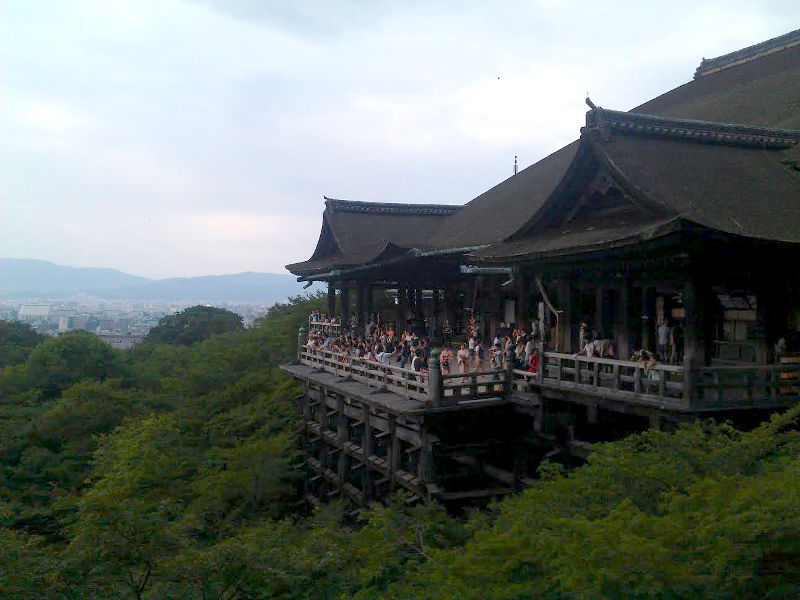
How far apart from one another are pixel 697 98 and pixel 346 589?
20.3m

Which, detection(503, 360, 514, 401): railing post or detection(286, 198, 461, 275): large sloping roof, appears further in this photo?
detection(286, 198, 461, 275): large sloping roof

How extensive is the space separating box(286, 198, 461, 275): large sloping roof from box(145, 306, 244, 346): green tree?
33.0 m

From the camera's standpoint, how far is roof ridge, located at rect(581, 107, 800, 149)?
507 inches

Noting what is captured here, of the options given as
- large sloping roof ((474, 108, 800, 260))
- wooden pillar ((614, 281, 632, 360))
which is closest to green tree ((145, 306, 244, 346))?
large sloping roof ((474, 108, 800, 260))

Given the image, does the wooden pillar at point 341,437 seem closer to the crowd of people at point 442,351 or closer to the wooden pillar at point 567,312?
the crowd of people at point 442,351

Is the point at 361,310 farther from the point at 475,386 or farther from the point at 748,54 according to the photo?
the point at 748,54

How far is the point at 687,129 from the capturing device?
13570mm

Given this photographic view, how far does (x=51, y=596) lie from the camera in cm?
804

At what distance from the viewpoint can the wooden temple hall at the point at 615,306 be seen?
10.5 metres

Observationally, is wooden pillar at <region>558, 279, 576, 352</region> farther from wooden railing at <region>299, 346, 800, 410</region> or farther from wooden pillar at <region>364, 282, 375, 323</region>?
wooden pillar at <region>364, 282, 375, 323</region>

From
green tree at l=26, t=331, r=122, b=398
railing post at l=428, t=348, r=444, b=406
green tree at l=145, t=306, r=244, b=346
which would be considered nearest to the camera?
railing post at l=428, t=348, r=444, b=406

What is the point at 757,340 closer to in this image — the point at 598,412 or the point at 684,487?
the point at 598,412

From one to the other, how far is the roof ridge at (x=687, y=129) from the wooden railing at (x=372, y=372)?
6254 millimetres

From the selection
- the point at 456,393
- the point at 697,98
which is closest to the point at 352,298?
the point at 697,98
